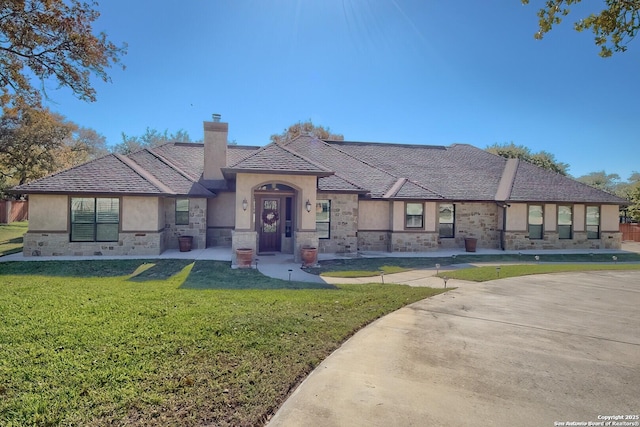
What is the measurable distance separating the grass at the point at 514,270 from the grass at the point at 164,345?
3214 millimetres

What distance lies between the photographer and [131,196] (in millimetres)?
14664

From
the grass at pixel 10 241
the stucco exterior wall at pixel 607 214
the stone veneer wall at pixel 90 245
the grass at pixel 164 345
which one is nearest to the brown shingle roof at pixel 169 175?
the stone veneer wall at pixel 90 245

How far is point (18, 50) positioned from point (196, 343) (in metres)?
12.9

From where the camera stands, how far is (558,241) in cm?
1919

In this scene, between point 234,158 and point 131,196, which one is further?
point 234,158

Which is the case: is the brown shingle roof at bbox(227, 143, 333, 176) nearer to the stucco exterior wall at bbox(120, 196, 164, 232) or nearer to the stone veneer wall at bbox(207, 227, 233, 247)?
the stucco exterior wall at bbox(120, 196, 164, 232)

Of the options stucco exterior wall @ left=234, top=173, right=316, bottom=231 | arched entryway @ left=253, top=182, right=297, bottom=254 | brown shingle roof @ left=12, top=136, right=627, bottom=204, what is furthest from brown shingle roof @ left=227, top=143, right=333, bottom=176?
arched entryway @ left=253, top=182, right=297, bottom=254

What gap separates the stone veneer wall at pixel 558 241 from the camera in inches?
733

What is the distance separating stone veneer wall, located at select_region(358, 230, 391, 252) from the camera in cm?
1756

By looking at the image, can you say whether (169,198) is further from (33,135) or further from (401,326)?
(33,135)

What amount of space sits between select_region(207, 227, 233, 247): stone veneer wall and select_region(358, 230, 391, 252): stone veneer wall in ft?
21.9

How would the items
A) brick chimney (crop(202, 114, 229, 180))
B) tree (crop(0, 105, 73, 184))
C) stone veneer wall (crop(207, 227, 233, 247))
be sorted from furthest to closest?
1. tree (crop(0, 105, 73, 184))
2. brick chimney (crop(202, 114, 229, 180))
3. stone veneer wall (crop(207, 227, 233, 247))

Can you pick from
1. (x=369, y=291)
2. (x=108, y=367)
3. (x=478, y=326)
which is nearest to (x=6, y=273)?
(x=108, y=367)

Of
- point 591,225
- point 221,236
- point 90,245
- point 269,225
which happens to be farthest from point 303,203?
point 591,225
